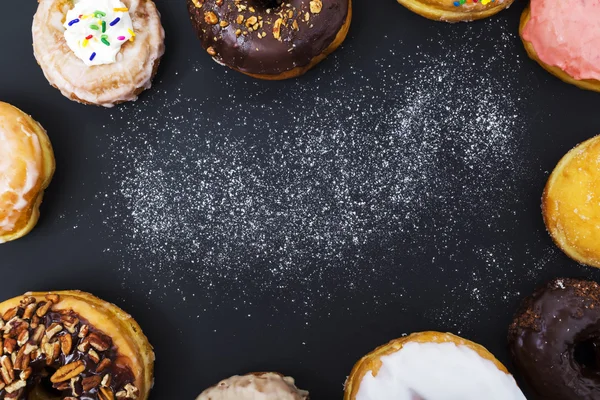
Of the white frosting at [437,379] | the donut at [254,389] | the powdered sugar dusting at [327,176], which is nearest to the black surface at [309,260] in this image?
the powdered sugar dusting at [327,176]

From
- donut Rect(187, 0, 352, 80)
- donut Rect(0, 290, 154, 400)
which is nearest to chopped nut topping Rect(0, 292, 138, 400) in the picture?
donut Rect(0, 290, 154, 400)

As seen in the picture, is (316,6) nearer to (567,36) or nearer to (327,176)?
(327,176)

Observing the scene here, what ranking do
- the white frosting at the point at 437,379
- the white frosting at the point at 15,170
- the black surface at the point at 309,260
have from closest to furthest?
the white frosting at the point at 437,379
the white frosting at the point at 15,170
the black surface at the point at 309,260

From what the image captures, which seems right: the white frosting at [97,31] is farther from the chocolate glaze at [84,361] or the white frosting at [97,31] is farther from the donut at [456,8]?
the donut at [456,8]

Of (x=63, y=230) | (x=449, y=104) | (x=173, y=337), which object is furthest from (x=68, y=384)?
(x=449, y=104)

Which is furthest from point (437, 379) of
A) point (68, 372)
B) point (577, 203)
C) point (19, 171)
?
point (19, 171)

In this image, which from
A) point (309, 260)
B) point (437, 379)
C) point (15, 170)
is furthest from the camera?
point (309, 260)

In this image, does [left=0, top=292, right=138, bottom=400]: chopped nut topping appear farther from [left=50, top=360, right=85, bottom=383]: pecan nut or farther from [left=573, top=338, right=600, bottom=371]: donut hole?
[left=573, top=338, right=600, bottom=371]: donut hole
